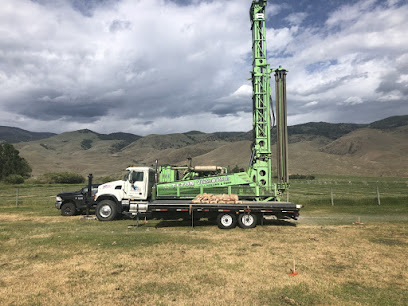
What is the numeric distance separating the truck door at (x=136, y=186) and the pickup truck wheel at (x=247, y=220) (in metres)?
5.51

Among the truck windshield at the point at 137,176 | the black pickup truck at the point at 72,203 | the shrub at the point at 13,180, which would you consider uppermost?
the truck windshield at the point at 137,176

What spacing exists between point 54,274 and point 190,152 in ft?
533

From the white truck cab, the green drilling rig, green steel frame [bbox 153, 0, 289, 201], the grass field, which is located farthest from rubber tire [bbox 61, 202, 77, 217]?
green steel frame [bbox 153, 0, 289, 201]

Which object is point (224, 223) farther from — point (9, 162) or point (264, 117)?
point (9, 162)

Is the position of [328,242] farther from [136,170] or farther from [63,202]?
[63,202]

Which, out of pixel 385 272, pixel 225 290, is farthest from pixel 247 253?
pixel 385 272

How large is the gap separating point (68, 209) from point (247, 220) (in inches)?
447

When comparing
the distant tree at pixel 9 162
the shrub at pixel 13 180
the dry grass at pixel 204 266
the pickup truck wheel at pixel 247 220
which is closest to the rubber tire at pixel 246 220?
the pickup truck wheel at pixel 247 220

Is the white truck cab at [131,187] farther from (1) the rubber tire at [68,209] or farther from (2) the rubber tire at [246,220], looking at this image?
(2) the rubber tire at [246,220]

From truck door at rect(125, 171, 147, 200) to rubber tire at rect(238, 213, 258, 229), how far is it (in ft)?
18.0

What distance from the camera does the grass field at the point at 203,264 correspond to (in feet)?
19.3

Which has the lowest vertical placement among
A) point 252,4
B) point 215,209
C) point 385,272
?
point 385,272

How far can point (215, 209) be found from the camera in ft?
41.7

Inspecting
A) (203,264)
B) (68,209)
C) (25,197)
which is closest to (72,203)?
(68,209)
